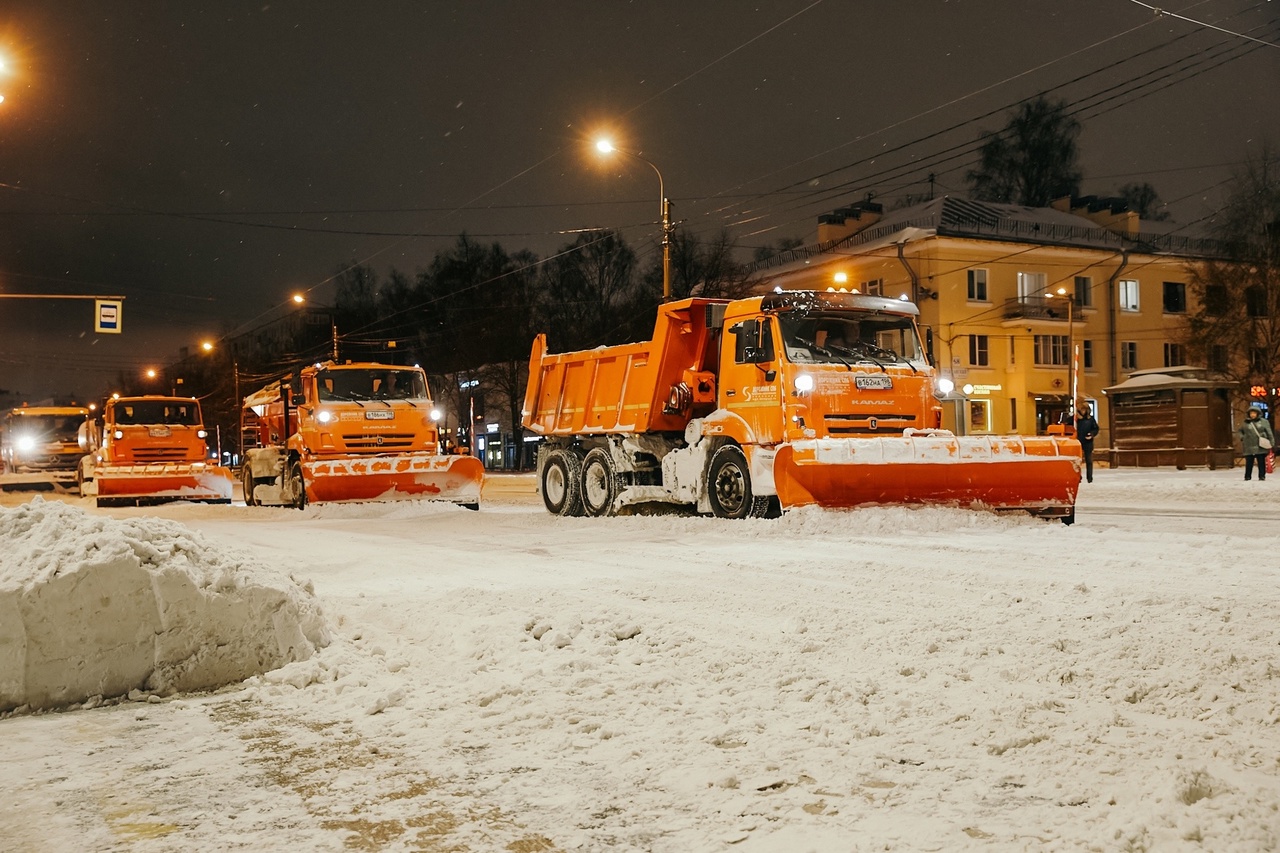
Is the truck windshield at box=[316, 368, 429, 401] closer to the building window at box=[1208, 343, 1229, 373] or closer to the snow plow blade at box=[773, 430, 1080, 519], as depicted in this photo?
the snow plow blade at box=[773, 430, 1080, 519]

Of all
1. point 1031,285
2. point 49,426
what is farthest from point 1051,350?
point 49,426

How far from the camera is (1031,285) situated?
153 feet

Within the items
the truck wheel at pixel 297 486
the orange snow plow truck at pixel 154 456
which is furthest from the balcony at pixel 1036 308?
the truck wheel at pixel 297 486

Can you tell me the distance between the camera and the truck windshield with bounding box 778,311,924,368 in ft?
40.6

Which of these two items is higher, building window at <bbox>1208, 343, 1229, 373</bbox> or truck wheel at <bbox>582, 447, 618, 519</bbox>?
building window at <bbox>1208, 343, 1229, 373</bbox>

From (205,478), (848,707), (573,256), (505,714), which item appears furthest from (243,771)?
(573,256)

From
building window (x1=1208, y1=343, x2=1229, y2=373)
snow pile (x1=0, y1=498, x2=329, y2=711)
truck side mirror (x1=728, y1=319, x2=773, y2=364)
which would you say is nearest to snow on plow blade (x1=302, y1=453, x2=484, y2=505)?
truck side mirror (x1=728, y1=319, x2=773, y2=364)

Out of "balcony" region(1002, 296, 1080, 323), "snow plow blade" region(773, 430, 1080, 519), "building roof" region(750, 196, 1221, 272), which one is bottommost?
"snow plow blade" region(773, 430, 1080, 519)

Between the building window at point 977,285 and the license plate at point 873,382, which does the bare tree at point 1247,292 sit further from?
the license plate at point 873,382

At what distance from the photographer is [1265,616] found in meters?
5.62

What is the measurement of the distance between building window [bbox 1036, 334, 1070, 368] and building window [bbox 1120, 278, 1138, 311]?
4020mm

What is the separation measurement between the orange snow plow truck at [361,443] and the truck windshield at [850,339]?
280 inches

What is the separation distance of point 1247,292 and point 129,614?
36.2m

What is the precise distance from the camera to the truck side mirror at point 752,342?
12.5 m
